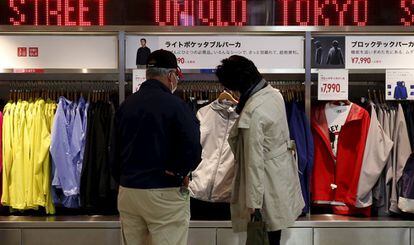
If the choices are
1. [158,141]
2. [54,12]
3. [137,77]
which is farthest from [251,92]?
[54,12]

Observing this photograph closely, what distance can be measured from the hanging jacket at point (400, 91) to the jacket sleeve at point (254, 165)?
176cm

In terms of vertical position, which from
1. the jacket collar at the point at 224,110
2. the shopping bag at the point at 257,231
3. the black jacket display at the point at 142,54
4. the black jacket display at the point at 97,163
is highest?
the black jacket display at the point at 142,54

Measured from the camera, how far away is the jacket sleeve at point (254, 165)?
10.5 feet

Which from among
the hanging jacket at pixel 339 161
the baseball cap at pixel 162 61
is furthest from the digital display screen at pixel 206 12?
the baseball cap at pixel 162 61

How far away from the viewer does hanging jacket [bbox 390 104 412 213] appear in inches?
174

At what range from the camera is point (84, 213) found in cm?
461

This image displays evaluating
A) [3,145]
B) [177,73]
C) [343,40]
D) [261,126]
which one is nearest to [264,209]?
[261,126]

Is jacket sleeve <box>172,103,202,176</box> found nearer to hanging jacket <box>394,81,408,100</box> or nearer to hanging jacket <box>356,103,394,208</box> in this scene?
hanging jacket <box>356,103,394,208</box>

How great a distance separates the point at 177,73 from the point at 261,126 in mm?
597

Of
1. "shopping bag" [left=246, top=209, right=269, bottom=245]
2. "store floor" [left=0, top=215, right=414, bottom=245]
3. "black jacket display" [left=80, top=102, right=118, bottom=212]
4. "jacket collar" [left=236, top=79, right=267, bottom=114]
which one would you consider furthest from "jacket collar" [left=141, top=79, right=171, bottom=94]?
"store floor" [left=0, top=215, right=414, bottom=245]

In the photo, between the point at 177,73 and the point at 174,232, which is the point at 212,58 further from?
the point at 174,232

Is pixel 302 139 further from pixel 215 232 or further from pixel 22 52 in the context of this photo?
pixel 22 52

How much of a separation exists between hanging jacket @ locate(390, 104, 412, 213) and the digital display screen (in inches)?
33.0

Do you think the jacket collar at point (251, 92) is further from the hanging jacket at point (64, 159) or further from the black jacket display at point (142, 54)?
the hanging jacket at point (64, 159)
